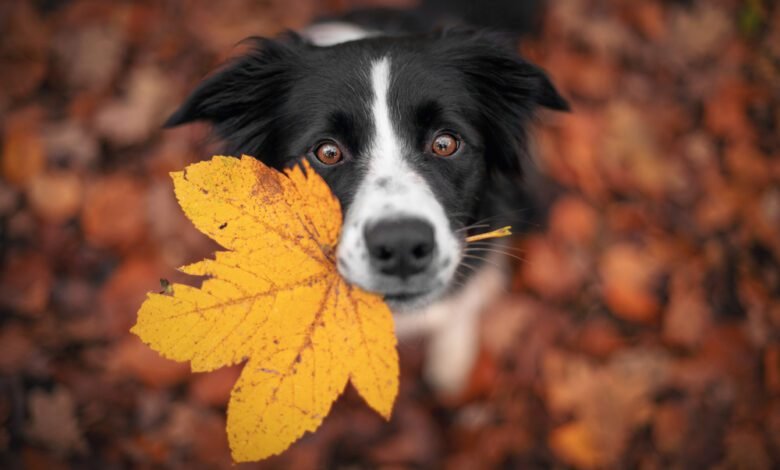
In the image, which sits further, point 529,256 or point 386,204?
point 529,256

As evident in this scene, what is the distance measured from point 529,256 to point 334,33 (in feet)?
5.64

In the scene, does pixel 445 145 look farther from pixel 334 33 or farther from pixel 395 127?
pixel 334 33

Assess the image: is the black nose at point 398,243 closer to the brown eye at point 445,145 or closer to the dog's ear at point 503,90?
the brown eye at point 445,145

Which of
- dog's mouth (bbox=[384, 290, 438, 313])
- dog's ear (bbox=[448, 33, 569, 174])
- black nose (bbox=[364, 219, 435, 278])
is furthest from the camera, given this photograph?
dog's ear (bbox=[448, 33, 569, 174])

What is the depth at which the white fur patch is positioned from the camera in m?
2.74

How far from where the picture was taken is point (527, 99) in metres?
2.40

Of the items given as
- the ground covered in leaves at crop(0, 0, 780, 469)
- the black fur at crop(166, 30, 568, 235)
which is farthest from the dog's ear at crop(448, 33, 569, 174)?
the ground covered in leaves at crop(0, 0, 780, 469)

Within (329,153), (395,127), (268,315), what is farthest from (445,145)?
(268,315)

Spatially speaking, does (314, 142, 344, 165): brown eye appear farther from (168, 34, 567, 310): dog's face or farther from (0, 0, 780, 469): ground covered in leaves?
(0, 0, 780, 469): ground covered in leaves

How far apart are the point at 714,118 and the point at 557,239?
1474mm

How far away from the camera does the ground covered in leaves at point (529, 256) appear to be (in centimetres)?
286

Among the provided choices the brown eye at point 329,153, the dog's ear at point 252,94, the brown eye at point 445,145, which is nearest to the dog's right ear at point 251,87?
the dog's ear at point 252,94

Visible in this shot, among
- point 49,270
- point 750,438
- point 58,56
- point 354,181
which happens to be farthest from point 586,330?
point 58,56

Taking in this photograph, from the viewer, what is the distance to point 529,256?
338 cm
